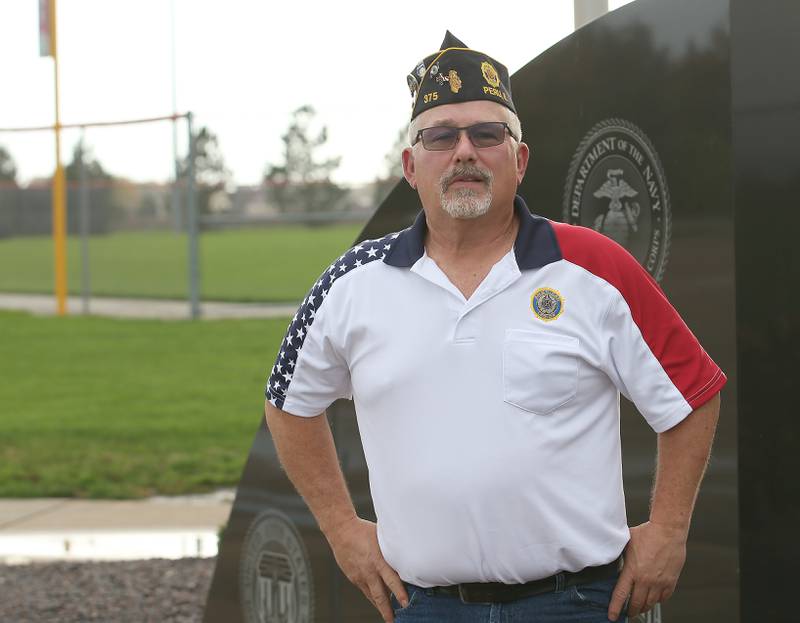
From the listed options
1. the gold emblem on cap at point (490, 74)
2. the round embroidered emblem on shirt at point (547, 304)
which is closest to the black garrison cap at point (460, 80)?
the gold emblem on cap at point (490, 74)

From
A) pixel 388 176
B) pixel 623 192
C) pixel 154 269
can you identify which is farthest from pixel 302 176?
pixel 623 192

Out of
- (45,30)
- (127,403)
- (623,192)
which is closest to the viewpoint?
(623,192)

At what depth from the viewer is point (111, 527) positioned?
7.45 metres

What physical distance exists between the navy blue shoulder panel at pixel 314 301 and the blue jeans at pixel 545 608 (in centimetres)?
56

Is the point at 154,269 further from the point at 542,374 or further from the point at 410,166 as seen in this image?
A: the point at 542,374

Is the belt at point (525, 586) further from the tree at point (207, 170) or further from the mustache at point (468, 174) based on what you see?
the tree at point (207, 170)

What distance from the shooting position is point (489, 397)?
2.47 m

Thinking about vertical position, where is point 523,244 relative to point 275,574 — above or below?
above

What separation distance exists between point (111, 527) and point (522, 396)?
540 centimetres

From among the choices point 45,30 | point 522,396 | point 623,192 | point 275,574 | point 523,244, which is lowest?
point 275,574

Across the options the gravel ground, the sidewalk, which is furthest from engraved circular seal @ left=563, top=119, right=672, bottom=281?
the sidewalk

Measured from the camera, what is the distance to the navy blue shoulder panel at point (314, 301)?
2.71 m

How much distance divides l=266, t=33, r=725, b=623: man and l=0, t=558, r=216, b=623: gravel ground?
3601 millimetres

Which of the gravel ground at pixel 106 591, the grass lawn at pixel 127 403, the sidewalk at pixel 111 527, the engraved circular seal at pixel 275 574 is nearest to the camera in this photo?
the engraved circular seal at pixel 275 574
